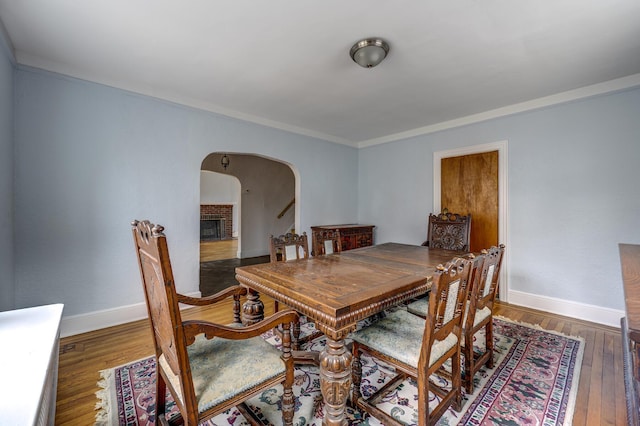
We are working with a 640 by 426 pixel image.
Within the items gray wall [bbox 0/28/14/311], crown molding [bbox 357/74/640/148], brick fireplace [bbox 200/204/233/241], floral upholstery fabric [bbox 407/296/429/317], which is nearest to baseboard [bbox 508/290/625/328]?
floral upholstery fabric [bbox 407/296/429/317]

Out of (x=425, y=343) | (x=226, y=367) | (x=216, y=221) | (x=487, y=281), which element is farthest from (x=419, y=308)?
(x=216, y=221)

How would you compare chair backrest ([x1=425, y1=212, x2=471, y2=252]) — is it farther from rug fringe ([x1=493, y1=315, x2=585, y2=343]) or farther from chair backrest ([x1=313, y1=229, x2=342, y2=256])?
chair backrest ([x1=313, y1=229, x2=342, y2=256])

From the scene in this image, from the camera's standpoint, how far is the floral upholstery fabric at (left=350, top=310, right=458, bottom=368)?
1.36 m

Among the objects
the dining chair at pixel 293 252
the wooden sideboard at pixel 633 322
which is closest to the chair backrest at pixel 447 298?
the wooden sideboard at pixel 633 322

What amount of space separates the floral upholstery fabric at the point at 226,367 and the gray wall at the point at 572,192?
3377 millimetres

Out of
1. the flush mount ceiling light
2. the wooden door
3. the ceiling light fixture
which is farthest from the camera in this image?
the ceiling light fixture

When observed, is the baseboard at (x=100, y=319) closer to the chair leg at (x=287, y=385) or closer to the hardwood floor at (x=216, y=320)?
the hardwood floor at (x=216, y=320)

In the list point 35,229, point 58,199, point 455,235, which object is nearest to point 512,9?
point 455,235

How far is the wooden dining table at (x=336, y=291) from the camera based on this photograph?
1.22 meters

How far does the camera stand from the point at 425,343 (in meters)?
1.24

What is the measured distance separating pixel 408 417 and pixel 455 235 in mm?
2182

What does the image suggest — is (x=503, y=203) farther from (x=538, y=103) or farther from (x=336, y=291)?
(x=336, y=291)

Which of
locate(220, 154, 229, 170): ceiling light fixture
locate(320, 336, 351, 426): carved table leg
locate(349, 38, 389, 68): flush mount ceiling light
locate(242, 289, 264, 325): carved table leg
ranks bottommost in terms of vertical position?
locate(320, 336, 351, 426): carved table leg

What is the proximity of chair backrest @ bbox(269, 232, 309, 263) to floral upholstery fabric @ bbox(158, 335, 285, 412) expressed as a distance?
103cm
